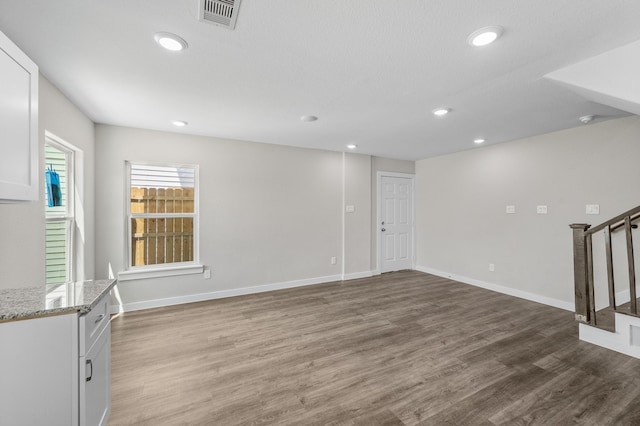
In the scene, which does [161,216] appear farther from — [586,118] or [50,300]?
[586,118]

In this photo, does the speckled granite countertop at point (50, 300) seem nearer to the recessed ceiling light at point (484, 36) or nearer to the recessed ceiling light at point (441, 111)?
the recessed ceiling light at point (484, 36)

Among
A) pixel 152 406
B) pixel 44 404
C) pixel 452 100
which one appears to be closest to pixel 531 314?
pixel 452 100

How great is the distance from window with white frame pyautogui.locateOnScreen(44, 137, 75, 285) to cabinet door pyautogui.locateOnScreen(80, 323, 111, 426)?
1463 mm

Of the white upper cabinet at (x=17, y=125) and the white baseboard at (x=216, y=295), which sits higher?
the white upper cabinet at (x=17, y=125)

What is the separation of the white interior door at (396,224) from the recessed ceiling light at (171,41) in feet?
14.4

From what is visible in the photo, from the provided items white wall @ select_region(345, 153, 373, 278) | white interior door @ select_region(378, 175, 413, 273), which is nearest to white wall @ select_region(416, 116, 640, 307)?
white interior door @ select_region(378, 175, 413, 273)

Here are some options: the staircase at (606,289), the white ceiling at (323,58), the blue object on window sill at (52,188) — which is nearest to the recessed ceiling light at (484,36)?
the white ceiling at (323,58)

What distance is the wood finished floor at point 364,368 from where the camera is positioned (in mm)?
1796

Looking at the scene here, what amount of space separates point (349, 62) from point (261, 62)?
0.65 metres

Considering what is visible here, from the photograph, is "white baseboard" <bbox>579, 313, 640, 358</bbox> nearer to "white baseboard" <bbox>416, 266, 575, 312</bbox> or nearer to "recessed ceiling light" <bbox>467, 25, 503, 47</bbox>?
"white baseboard" <bbox>416, 266, 575, 312</bbox>

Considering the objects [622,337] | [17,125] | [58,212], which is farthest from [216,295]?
[622,337]

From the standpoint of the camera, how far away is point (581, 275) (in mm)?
2807

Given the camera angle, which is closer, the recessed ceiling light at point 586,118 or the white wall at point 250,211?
the recessed ceiling light at point 586,118

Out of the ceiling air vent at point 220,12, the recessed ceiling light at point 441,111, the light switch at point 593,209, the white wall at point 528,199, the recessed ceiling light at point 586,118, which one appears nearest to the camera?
the ceiling air vent at point 220,12
